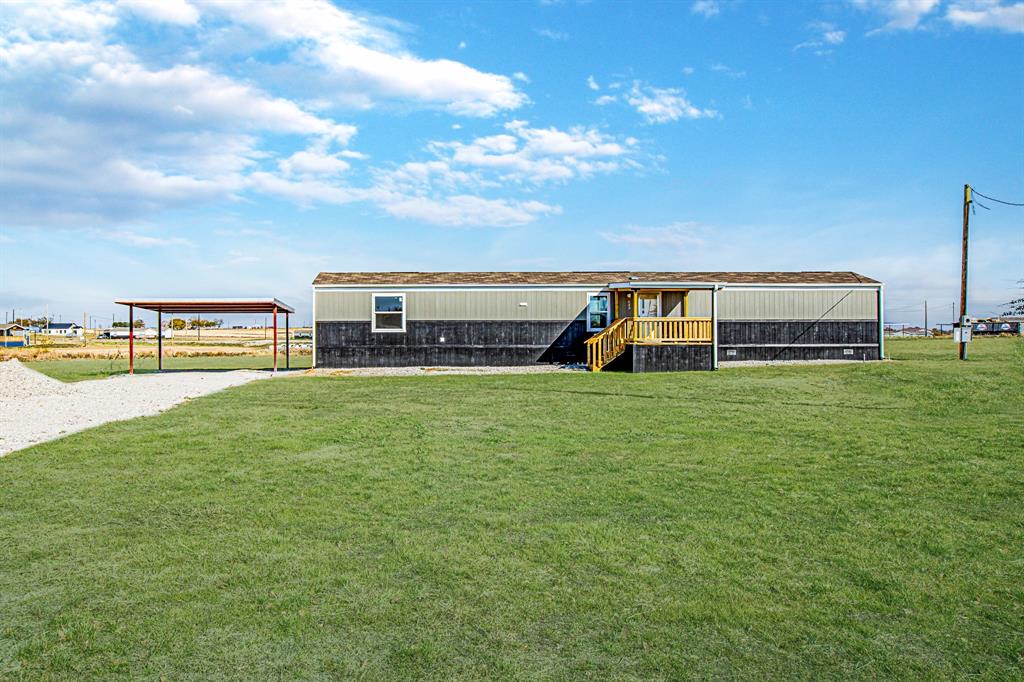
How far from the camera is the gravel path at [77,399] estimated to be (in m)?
10.3

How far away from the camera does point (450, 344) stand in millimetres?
24500

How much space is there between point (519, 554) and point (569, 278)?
21.3 meters

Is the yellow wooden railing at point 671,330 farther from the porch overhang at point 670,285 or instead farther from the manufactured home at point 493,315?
the manufactured home at point 493,315

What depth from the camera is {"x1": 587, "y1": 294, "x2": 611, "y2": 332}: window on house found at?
976 inches

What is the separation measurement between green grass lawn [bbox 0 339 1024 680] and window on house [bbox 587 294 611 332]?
50.7 ft

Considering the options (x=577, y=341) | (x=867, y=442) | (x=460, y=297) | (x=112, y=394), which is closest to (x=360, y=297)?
(x=460, y=297)

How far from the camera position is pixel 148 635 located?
3342 mm

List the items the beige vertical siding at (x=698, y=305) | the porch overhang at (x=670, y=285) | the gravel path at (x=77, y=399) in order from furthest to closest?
the beige vertical siding at (x=698, y=305)
the porch overhang at (x=670, y=285)
the gravel path at (x=77, y=399)

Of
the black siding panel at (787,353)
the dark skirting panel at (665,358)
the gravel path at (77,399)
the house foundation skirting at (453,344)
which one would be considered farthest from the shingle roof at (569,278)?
the gravel path at (77,399)

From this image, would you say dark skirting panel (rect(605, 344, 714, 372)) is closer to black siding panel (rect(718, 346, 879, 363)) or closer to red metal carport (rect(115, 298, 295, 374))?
black siding panel (rect(718, 346, 879, 363))

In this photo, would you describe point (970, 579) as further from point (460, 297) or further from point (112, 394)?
point (460, 297)

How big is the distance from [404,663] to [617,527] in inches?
91.8

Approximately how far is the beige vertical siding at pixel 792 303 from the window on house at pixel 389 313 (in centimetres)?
1198

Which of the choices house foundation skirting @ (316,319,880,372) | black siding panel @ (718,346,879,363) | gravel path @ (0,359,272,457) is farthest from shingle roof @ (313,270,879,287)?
gravel path @ (0,359,272,457)
